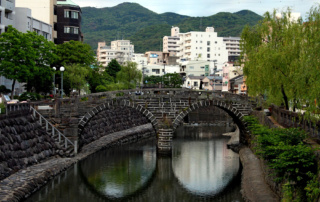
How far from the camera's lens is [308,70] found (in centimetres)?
1716

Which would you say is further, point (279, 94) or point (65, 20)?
point (65, 20)

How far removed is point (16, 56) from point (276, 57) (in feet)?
79.4

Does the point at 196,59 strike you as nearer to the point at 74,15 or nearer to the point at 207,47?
the point at 207,47

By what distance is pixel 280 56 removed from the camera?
26.6 metres

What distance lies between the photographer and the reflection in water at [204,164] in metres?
27.7

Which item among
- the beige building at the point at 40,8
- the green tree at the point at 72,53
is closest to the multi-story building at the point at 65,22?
the beige building at the point at 40,8

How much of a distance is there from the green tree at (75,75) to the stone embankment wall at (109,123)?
617cm

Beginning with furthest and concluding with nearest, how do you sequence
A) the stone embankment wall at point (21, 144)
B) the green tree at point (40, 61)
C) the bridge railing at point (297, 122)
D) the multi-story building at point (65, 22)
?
the multi-story building at point (65, 22), the green tree at point (40, 61), the stone embankment wall at point (21, 144), the bridge railing at point (297, 122)

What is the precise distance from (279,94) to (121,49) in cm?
9982

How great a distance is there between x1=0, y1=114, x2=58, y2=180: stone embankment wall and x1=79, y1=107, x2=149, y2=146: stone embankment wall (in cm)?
712

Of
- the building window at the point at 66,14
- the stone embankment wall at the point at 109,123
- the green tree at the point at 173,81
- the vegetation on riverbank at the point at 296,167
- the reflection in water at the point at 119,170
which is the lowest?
the reflection in water at the point at 119,170

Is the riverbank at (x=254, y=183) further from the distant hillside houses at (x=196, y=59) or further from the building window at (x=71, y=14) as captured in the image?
the building window at (x=71, y=14)

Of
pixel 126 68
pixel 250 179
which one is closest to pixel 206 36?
pixel 126 68

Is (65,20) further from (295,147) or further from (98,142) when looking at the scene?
(295,147)
